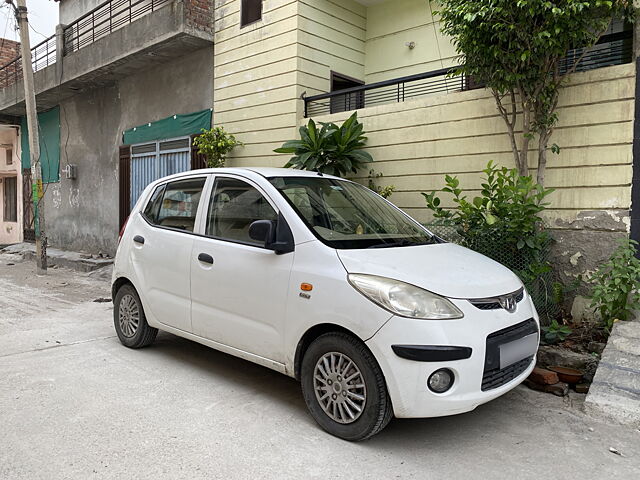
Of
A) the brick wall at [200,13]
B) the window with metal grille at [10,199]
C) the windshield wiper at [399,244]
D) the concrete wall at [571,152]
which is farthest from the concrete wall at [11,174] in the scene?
the windshield wiper at [399,244]

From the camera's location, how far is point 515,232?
5.24 metres

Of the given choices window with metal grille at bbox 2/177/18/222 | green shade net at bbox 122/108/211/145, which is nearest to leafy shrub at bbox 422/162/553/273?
green shade net at bbox 122/108/211/145

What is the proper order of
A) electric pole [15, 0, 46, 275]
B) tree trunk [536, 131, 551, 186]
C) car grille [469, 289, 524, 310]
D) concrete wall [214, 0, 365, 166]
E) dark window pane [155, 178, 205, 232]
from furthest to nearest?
electric pole [15, 0, 46, 275] → concrete wall [214, 0, 365, 166] → tree trunk [536, 131, 551, 186] → dark window pane [155, 178, 205, 232] → car grille [469, 289, 524, 310]

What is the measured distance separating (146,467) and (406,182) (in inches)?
210

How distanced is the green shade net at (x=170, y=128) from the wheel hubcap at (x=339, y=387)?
7.79 meters

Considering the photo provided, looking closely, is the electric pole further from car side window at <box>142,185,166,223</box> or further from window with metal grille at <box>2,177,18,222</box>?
window with metal grille at <box>2,177,18,222</box>

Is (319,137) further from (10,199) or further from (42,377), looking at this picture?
(10,199)

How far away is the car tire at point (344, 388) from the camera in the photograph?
304cm

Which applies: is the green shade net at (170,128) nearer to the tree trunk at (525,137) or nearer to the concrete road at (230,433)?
the tree trunk at (525,137)

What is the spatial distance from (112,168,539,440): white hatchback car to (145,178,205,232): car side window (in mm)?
14

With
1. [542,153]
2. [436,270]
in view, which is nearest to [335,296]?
[436,270]

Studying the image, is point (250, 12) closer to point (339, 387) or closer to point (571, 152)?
point (571, 152)

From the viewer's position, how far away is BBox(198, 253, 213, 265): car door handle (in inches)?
160

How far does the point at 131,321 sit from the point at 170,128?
6.83 metres
